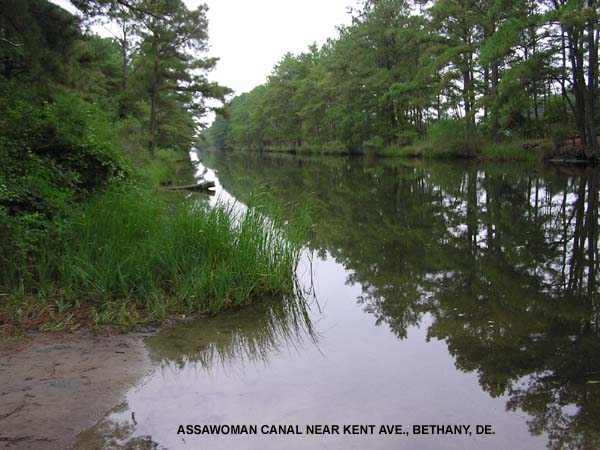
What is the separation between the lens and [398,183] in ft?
58.3

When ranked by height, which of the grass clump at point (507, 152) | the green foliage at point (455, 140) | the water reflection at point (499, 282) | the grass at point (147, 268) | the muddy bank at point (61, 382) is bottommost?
the water reflection at point (499, 282)

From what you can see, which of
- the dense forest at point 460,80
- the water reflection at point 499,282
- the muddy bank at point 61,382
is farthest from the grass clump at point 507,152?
the muddy bank at point 61,382

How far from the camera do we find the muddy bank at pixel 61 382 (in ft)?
8.57

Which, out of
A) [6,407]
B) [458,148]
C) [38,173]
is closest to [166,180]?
[38,173]

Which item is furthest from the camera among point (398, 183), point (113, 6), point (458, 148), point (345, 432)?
point (458, 148)

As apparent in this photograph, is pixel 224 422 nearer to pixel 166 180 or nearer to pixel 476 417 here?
pixel 476 417

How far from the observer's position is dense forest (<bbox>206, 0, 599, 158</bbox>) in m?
22.0

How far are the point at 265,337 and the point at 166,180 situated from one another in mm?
15021

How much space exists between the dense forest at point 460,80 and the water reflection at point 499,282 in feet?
36.7

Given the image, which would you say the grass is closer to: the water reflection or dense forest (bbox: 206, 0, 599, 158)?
the water reflection

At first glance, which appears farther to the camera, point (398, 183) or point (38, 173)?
point (398, 183)

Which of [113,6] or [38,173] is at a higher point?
[113,6]

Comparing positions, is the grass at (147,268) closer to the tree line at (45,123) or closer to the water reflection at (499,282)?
the tree line at (45,123)

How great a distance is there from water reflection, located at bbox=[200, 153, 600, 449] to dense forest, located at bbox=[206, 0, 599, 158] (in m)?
11.2
